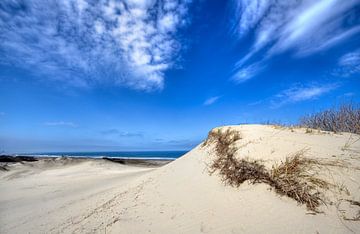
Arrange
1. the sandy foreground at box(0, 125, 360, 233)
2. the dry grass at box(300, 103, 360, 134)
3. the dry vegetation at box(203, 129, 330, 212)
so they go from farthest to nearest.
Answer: the dry grass at box(300, 103, 360, 134) → the dry vegetation at box(203, 129, 330, 212) → the sandy foreground at box(0, 125, 360, 233)

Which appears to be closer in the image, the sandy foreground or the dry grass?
the sandy foreground

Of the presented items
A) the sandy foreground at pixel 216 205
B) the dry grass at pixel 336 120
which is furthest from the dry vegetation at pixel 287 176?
the dry grass at pixel 336 120

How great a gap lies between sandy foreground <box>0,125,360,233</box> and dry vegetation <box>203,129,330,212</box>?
0.33 feet

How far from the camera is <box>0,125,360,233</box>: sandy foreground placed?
128 inches

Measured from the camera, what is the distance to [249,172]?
4.29 meters

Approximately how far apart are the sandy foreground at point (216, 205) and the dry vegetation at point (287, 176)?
101mm

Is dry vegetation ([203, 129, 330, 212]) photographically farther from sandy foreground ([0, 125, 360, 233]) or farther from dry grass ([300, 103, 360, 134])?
dry grass ([300, 103, 360, 134])

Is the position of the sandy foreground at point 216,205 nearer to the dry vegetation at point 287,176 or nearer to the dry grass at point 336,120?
the dry vegetation at point 287,176

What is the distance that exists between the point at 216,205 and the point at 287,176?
1.14 m

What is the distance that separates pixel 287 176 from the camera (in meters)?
3.82

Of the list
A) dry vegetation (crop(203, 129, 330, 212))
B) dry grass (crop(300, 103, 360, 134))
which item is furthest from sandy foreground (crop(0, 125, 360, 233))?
dry grass (crop(300, 103, 360, 134))

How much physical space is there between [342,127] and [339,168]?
8.65 meters

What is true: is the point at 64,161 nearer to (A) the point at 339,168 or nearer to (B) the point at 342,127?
(B) the point at 342,127

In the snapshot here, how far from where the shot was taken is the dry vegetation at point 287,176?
11.4ft
